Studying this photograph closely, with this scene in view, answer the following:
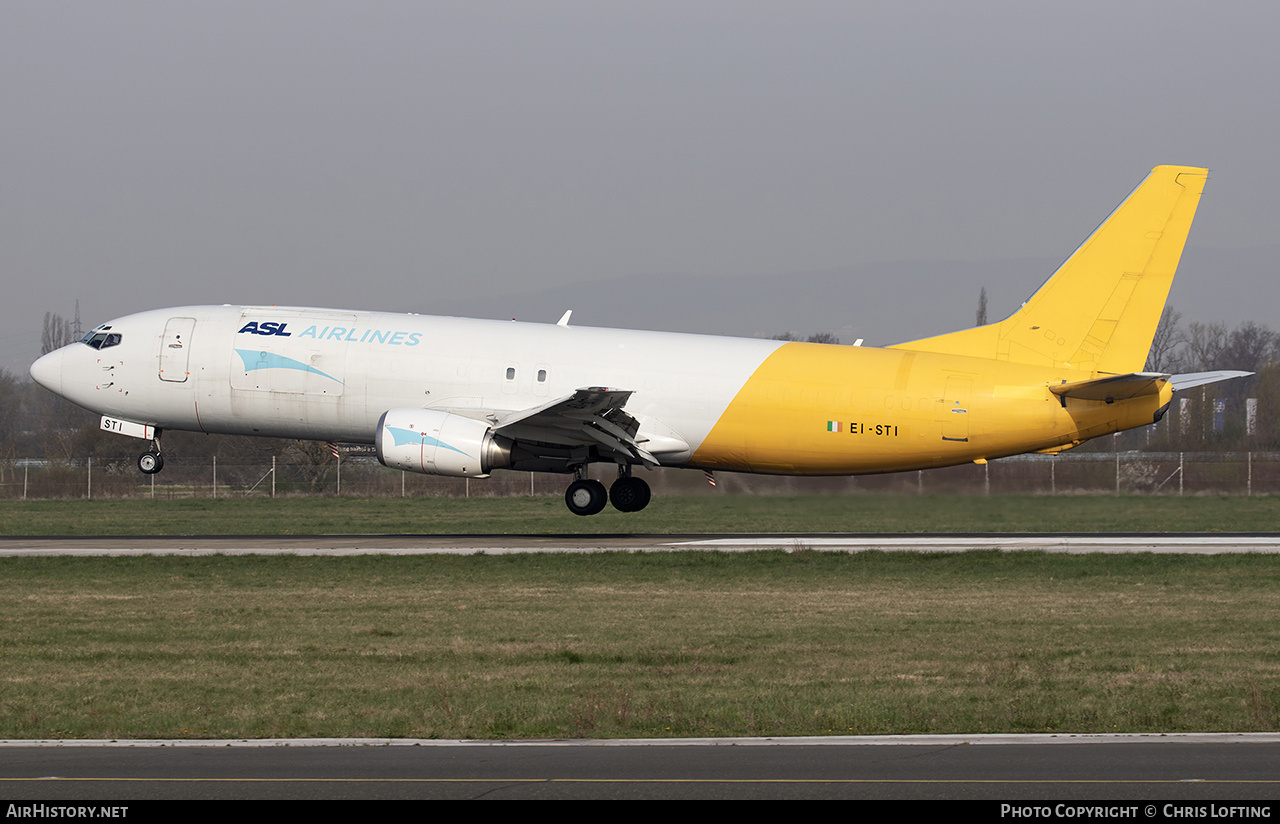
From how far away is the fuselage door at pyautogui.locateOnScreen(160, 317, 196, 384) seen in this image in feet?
109

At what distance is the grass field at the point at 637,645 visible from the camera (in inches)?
509

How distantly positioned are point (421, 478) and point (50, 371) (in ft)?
108

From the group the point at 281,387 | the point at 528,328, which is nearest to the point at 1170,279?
the point at 528,328

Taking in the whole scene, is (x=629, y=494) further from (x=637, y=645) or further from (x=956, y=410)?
(x=637, y=645)

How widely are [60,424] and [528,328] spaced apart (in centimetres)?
9577

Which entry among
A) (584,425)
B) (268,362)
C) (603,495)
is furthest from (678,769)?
(268,362)

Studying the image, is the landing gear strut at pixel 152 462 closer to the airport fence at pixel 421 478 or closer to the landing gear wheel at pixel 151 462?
the landing gear wheel at pixel 151 462

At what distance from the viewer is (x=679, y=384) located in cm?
3191

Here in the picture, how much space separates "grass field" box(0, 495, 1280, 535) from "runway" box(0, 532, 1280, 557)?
84 cm

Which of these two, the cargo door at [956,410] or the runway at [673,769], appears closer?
the runway at [673,769]

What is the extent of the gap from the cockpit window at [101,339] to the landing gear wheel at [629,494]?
13392mm

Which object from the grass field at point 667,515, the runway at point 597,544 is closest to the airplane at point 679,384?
the grass field at point 667,515

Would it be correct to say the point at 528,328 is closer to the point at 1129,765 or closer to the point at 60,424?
the point at 1129,765

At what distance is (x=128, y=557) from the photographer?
91.7ft
